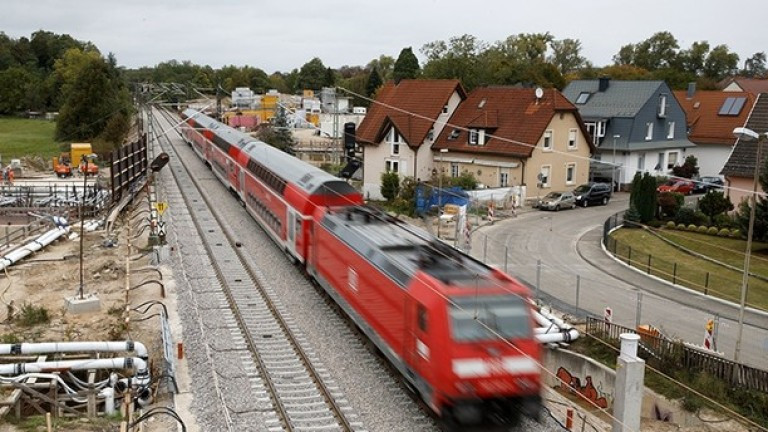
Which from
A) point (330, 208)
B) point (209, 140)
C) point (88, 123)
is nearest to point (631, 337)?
point (330, 208)

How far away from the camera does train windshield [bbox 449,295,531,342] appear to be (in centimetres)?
1302

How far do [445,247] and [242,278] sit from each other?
986cm

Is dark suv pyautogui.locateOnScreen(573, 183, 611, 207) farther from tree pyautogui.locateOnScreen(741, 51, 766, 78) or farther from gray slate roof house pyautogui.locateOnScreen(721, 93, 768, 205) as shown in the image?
tree pyautogui.locateOnScreen(741, 51, 766, 78)

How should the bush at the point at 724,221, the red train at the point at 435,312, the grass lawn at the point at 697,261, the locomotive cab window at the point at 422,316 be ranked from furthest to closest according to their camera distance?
the bush at the point at 724,221 < the grass lawn at the point at 697,261 < the locomotive cab window at the point at 422,316 < the red train at the point at 435,312

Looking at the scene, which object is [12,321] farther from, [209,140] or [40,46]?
[40,46]

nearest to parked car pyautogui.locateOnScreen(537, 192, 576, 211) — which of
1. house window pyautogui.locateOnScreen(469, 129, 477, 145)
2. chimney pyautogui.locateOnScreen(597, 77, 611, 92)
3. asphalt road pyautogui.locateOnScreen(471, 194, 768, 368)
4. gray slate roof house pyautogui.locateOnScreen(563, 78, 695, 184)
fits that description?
asphalt road pyautogui.locateOnScreen(471, 194, 768, 368)

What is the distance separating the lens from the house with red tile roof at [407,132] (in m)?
49.7

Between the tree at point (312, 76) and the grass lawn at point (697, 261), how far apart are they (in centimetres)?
12605

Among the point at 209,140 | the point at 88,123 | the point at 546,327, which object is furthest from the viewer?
the point at 88,123

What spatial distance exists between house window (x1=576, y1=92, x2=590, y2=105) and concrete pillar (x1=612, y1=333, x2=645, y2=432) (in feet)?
150

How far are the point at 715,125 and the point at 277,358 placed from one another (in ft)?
171

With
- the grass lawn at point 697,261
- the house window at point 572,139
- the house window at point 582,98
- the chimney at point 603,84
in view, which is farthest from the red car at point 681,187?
the grass lawn at point 697,261

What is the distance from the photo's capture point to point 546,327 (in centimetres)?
1962

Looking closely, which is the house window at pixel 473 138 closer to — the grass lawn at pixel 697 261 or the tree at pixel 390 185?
the tree at pixel 390 185
